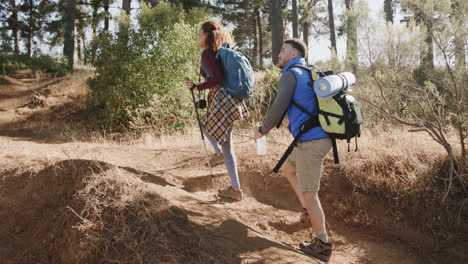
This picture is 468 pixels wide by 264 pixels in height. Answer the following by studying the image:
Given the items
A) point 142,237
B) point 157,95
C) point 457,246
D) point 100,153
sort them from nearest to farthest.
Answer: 1. point 142,237
2. point 457,246
3. point 100,153
4. point 157,95

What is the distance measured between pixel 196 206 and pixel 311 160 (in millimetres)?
1565

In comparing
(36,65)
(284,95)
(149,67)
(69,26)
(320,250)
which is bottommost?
(320,250)

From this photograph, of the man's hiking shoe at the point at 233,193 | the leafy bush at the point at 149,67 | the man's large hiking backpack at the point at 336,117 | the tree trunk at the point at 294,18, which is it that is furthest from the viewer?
the tree trunk at the point at 294,18

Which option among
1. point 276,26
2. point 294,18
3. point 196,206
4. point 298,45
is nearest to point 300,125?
point 298,45

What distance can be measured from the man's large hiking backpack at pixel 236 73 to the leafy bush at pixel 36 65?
11.8m

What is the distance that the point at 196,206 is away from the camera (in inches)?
156

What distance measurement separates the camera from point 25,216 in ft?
12.8

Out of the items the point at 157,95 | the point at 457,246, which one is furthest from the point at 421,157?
the point at 157,95

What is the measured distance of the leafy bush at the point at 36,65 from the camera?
43.5 ft

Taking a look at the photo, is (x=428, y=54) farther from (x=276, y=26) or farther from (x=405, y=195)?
(x=276, y=26)

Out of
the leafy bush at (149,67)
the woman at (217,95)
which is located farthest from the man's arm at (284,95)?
the leafy bush at (149,67)

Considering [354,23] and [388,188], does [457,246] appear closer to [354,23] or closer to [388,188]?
[388,188]

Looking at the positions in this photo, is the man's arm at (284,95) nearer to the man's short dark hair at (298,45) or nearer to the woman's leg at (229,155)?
the man's short dark hair at (298,45)

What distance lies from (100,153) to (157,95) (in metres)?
3.22
